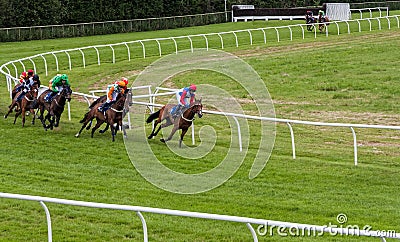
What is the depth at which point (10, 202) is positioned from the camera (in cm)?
1244

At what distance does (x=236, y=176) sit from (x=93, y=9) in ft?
129

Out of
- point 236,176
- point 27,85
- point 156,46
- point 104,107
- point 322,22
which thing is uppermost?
point 322,22

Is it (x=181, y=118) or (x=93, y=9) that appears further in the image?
(x=93, y=9)

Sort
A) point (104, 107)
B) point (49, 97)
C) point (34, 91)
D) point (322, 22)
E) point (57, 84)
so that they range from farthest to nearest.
Answer: point (322, 22), point (34, 91), point (49, 97), point (57, 84), point (104, 107)

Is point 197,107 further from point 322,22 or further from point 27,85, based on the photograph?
point 322,22

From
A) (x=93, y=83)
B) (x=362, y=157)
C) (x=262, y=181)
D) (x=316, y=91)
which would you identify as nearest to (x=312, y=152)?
(x=362, y=157)

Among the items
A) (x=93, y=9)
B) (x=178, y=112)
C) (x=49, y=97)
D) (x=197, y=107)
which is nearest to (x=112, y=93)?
(x=178, y=112)

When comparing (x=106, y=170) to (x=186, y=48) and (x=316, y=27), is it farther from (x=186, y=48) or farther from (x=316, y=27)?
(x=316, y=27)

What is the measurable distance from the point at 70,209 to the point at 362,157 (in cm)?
654

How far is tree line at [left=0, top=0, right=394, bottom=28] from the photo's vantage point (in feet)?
160

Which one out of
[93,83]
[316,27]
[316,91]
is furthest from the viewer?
[316,27]

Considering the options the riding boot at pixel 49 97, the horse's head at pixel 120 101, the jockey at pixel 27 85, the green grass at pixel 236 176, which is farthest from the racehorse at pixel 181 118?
the jockey at pixel 27 85

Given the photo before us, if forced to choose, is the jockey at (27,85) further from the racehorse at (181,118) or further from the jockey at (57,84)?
the racehorse at (181,118)

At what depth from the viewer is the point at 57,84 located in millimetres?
19531
